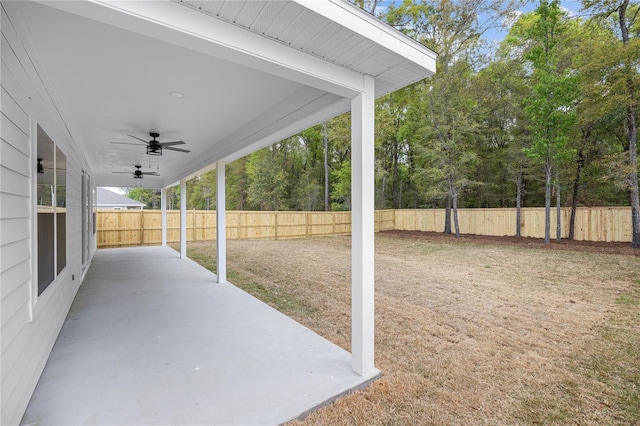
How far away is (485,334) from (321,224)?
40.8 feet

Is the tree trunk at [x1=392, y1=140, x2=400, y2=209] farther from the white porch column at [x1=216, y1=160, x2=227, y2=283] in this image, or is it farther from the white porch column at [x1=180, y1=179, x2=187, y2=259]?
the white porch column at [x1=216, y1=160, x2=227, y2=283]

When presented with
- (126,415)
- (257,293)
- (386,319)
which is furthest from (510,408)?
(257,293)

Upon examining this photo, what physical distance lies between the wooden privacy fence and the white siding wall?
33.2 feet

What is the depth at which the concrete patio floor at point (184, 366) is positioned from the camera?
197cm

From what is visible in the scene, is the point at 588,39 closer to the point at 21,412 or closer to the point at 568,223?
the point at 568,223

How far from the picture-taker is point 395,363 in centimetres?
268

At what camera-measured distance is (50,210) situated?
9.00 ft

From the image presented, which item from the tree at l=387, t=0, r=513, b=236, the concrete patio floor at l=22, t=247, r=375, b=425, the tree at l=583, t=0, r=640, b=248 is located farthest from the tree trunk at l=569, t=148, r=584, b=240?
the concrete patio floor at l=22, t=247, r=375, b=425

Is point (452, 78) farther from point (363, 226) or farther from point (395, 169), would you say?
point (363, 226)

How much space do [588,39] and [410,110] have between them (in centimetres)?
779

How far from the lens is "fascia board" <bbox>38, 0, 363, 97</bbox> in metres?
1.44

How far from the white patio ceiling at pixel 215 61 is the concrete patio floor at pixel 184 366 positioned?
7.31 feet

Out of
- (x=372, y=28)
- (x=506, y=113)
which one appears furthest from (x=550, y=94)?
(x=372, y=28)

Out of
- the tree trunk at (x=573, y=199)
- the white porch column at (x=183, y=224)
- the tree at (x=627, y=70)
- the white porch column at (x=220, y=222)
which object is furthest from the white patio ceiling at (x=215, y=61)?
the tree trunk at (x=573, y=199)
